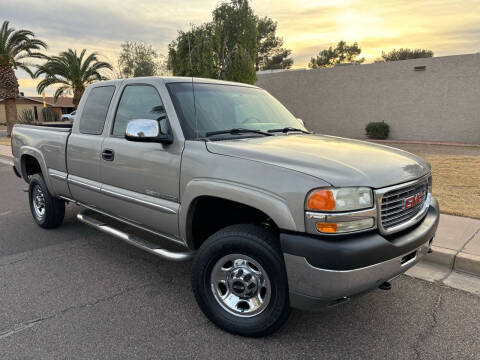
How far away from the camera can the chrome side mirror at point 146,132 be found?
303 cm

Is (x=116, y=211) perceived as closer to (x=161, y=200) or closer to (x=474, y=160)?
(x=161, y=200)

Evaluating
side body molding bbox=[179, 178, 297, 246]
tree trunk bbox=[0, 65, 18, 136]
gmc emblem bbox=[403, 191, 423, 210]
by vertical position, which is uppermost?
tree trunk bbox=[0, 65, 18, 136]

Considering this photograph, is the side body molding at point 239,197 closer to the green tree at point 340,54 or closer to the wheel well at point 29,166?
the wheel well at point 29,166

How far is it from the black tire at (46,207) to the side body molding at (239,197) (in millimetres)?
2839

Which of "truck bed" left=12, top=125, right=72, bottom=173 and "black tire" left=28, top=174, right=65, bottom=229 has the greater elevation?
"truck bed" left=12, top=125, right=72, bottom=173

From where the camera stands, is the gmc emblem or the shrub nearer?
the gmc emblem

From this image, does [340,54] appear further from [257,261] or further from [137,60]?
[257,261]

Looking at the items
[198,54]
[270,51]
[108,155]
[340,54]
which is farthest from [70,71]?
[340,54]

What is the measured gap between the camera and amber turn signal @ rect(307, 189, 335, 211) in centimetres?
233

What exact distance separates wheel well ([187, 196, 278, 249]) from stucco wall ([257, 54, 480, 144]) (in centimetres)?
1762

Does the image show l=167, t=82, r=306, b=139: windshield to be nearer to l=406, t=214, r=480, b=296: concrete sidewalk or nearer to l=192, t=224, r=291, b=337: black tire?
l=192, t=224, r=291, b=337: black tire

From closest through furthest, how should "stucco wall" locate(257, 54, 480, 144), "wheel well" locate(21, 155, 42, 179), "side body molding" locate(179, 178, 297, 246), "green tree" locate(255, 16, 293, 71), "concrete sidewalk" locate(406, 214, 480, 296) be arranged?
"side body molding" locate(179, 178, 297, 246) → "concrete sidewalk" locate(406, 214, 480, 296) → "wheel well" locate(21, 155, 42, 179) → "stucco wall" locate(257, 54, 480, 144) → "green tree" locate(255, 16, 293, 71)

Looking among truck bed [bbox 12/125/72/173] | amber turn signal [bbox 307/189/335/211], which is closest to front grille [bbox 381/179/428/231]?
amber turn signal [bbox 307/189/335/211]

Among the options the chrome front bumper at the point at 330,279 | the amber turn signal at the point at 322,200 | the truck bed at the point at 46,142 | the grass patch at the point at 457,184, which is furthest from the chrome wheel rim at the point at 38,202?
the grass patch at the point at 457,184
